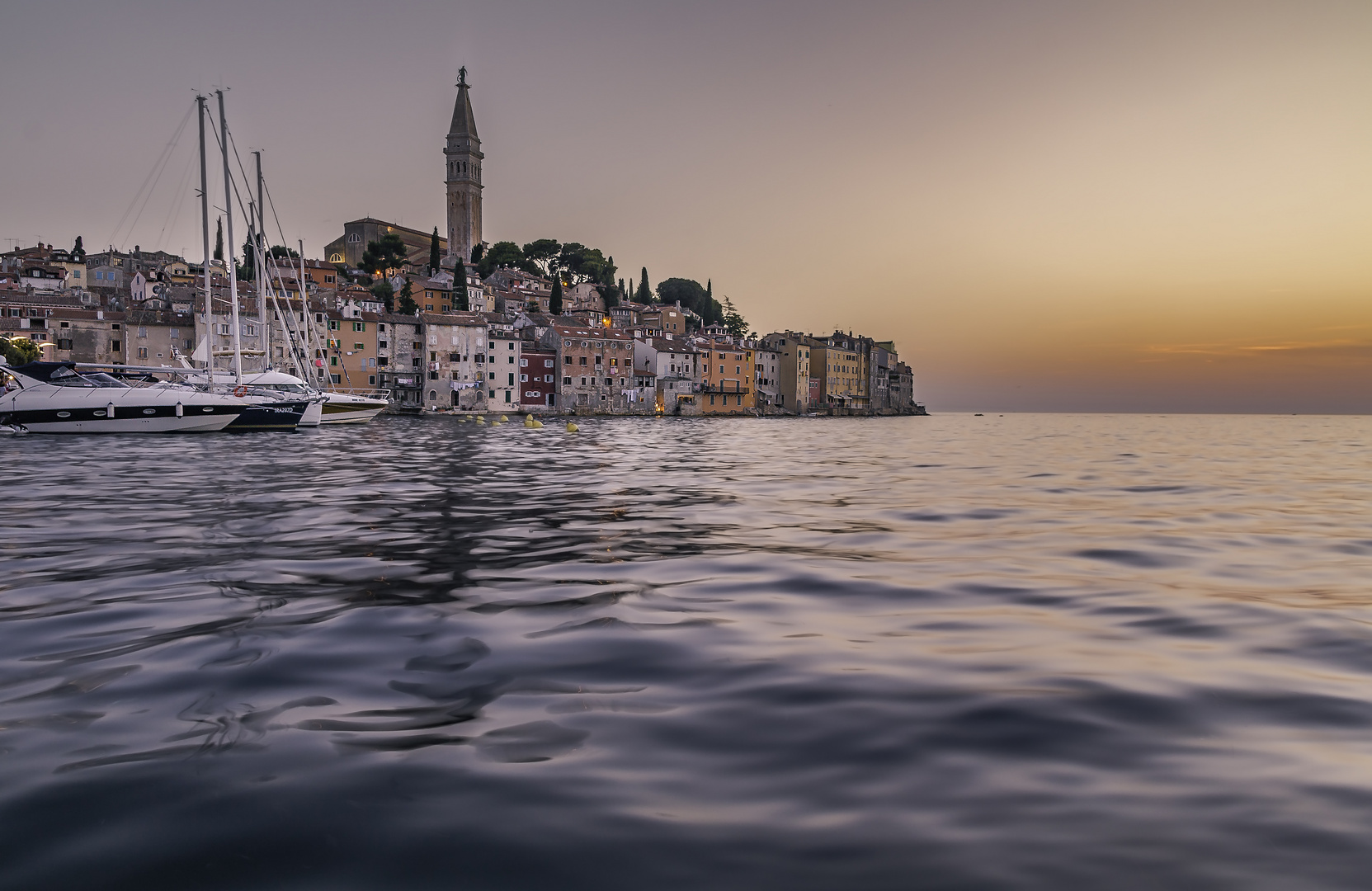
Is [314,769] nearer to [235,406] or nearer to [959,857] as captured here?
[959,857]

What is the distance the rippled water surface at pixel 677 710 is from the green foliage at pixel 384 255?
101m

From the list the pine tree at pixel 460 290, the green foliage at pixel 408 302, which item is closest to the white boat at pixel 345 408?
the green foliage at pixel 408 302

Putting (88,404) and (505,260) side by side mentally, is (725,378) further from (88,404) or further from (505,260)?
(88,404)

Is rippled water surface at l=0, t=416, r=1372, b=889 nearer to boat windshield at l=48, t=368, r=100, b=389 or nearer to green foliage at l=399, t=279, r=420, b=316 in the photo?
boat windshield at l=48, t=368, r=100, b=389

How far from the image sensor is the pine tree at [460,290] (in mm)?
82625

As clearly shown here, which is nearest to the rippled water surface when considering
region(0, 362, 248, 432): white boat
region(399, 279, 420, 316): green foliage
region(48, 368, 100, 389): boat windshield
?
region(0, 362, 248, 432): white boat

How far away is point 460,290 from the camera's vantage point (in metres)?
82.8

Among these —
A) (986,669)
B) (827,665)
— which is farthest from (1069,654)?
(827,665)

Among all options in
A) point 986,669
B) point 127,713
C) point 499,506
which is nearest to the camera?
point 127,713

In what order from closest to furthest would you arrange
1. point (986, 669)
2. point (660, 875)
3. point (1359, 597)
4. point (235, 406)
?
point (660, 875) → point (986, 669) → point (1359, 597) → point (235, 406)

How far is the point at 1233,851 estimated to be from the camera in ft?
6.81

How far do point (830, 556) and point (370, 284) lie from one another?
98.0 m

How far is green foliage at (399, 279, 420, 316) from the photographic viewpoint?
8050 cm

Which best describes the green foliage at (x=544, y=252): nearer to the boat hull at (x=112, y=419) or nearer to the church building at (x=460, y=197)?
the church building at (x=460, y=197)
